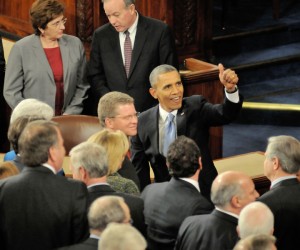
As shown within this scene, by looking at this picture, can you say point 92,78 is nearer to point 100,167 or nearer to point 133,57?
point 133,57

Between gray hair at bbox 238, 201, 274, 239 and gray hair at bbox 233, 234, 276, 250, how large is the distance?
0.32 m

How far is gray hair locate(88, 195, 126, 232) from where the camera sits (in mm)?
4141

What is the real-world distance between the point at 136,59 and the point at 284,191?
2087mm

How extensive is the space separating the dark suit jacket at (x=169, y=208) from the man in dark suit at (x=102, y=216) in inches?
29.7

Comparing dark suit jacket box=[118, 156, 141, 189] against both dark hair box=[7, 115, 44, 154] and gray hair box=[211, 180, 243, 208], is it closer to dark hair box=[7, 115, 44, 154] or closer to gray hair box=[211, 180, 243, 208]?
dark hair box=[7, 115, 44, 154]

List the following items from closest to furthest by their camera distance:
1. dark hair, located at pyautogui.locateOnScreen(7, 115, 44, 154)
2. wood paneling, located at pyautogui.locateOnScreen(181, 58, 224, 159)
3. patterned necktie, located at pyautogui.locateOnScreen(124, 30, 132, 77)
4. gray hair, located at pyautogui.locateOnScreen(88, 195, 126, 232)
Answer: gray hair, located at pyautogui.locateOnScreen(88, 195, 126, 232) < dark hair, located at pyautogui.locateOnScreen(7, 115, 44, 154) < patterned necktie, located at pyautogui.locateOnScreen(124, 30, 132, 77) < wood paneling, located at pyautogui.locateOnScreen(181, 58, 224, 159)

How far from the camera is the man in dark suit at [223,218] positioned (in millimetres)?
4586

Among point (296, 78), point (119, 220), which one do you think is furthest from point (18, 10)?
point (119, 220)

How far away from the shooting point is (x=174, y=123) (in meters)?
6.10

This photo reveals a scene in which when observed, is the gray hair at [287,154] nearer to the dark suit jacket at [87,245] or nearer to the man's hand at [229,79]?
the man's hand at [229,79]

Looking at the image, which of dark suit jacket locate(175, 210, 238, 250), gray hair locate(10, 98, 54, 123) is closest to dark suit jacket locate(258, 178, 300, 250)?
dark suit jacket locate(175, 210, 238, 250)

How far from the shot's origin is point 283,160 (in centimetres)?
516

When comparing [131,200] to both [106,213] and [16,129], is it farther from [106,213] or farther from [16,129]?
[16,129]

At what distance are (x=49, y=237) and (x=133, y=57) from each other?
2.50 metres
